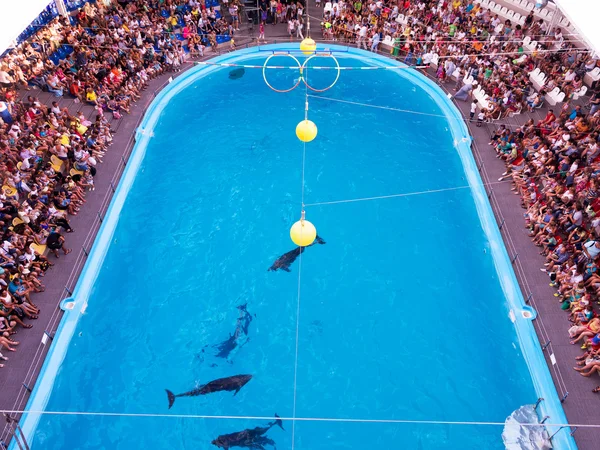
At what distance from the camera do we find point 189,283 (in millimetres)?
11688

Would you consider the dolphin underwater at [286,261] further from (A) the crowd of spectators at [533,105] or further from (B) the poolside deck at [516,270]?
(A) the crowd of spectators at [533,105]

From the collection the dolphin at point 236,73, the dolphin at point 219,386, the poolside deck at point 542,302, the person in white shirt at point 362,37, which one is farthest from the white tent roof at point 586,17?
the dolphin at point 236,73

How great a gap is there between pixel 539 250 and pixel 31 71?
17939mm

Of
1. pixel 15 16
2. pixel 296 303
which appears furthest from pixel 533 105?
pixel 15 16

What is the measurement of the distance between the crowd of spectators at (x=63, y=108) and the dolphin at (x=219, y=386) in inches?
155

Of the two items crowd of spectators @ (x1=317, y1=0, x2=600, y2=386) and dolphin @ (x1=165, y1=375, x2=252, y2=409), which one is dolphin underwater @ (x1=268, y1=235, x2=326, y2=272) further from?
crowd of spectators @ (x1=317, y1=0, x2=600, y2=386)

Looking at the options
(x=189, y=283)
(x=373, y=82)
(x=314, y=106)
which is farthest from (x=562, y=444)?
(x=373, y=82)

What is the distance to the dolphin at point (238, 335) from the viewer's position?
10315 mm

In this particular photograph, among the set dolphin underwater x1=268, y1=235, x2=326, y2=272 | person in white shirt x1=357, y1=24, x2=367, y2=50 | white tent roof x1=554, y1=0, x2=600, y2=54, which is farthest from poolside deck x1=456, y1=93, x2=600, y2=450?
person in white shirt x1=357, y1=24, x2=367, y2=50

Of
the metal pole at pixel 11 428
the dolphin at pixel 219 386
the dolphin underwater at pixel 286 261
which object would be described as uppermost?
the dolphin underwater at pixel 286 261

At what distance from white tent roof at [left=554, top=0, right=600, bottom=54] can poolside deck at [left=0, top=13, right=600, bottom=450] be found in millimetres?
3616

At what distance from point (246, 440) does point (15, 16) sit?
42.0ft

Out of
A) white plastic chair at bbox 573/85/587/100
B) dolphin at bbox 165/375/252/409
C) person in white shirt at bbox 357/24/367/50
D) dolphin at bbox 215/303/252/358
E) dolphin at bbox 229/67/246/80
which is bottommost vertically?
dolphin at bbox 165/375/252/409

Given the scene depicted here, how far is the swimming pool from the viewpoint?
9.27 meters
